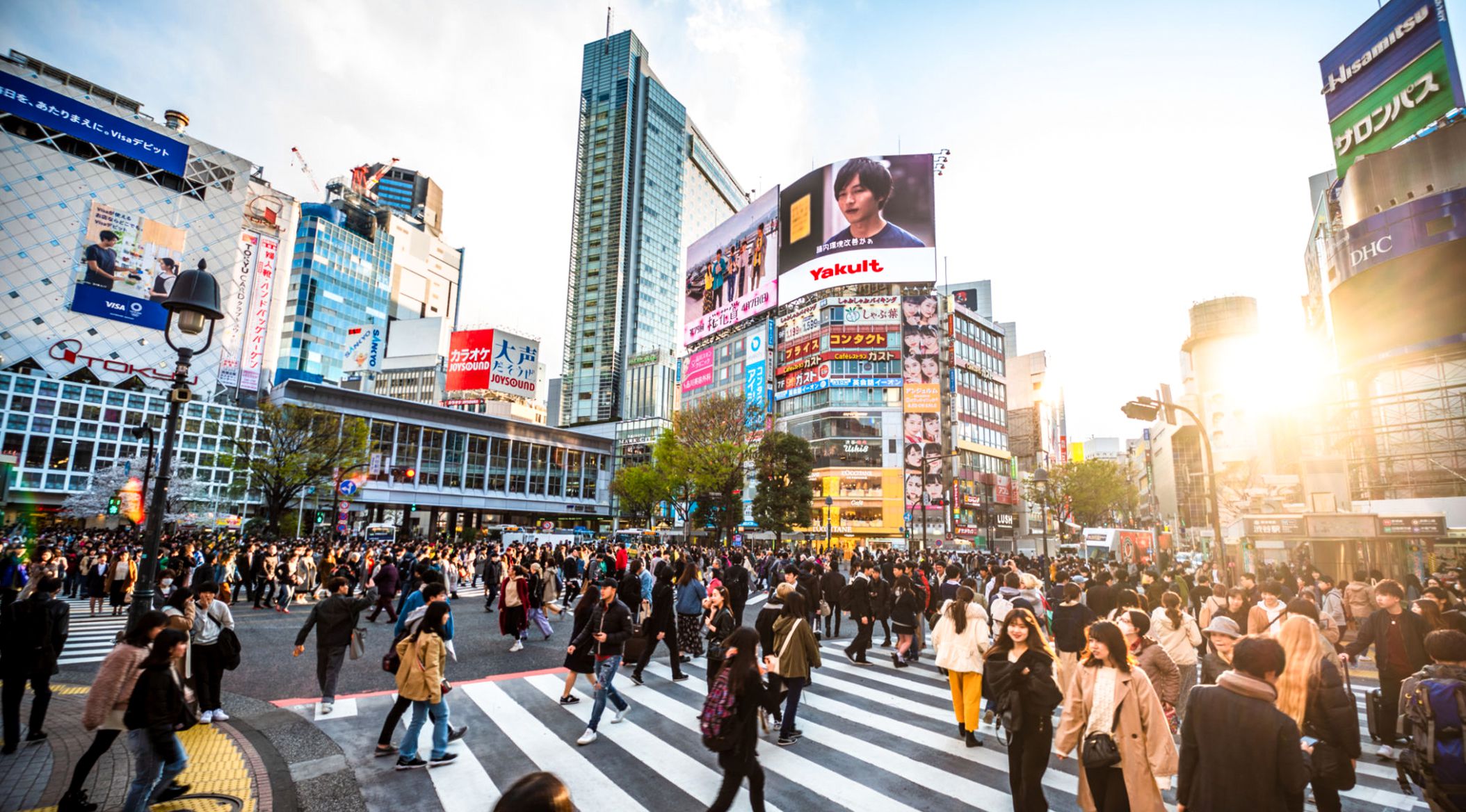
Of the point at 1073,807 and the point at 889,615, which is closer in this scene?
the point at 1073,807

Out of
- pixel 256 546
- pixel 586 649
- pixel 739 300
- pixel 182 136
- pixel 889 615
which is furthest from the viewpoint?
pixel 739 300

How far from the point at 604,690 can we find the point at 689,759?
1338 mm

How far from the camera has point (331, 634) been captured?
25.2ft

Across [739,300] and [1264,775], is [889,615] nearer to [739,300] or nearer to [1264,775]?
[1264,775]

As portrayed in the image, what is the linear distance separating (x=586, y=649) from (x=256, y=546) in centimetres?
1751

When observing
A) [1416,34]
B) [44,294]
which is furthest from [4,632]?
[44,294]

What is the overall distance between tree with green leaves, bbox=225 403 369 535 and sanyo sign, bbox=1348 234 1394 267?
52.5 metres

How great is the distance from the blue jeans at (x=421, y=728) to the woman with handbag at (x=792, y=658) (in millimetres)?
3436

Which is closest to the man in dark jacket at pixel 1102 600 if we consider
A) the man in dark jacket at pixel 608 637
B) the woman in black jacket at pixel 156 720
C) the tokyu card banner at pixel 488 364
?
the man in dark jacket at pixel 608 637

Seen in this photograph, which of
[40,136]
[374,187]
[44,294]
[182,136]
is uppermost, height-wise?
[374,187]

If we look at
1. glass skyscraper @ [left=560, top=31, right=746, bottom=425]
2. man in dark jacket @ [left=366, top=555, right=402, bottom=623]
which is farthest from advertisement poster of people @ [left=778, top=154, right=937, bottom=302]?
man in dark jacket @ [left=366, top=555, right=402, bottom=623]

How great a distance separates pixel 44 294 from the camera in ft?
163

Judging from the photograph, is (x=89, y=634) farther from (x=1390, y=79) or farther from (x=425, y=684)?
(x=1390, y=79)

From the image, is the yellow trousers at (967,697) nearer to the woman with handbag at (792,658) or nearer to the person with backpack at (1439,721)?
the woman with handbag at (792,658)
